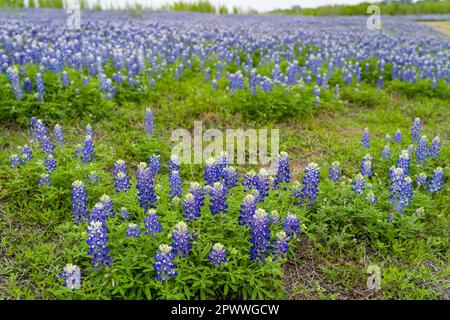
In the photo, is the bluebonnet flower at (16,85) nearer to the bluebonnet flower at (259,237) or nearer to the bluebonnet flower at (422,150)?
the bluebonnet flower at (259,237)

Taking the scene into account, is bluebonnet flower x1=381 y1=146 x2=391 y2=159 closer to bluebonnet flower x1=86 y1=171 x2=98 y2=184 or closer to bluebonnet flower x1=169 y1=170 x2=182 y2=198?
bluebonnet flower x1=169 y1=170 x2=182 y2=198

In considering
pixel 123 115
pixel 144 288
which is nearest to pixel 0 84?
pixel 123 115

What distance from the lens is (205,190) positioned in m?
3.36

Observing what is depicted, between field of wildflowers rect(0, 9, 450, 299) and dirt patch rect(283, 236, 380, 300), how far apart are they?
11mm

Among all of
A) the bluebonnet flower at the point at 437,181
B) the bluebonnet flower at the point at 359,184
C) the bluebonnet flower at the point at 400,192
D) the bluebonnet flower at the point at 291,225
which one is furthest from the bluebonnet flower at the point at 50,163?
the bluebonnet flower at the point at 437,181

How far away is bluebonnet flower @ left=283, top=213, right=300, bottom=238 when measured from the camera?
312cm

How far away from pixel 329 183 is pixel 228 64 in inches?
186

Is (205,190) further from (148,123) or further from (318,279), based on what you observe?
(148,123)

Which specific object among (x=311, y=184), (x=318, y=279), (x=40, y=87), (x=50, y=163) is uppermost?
(x=40, y=87)

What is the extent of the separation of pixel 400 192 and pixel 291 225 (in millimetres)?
1025

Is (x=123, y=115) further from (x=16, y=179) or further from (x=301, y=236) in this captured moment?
(x=301, y=236)

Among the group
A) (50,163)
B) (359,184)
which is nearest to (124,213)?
(50,163)

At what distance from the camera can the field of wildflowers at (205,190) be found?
286cm
